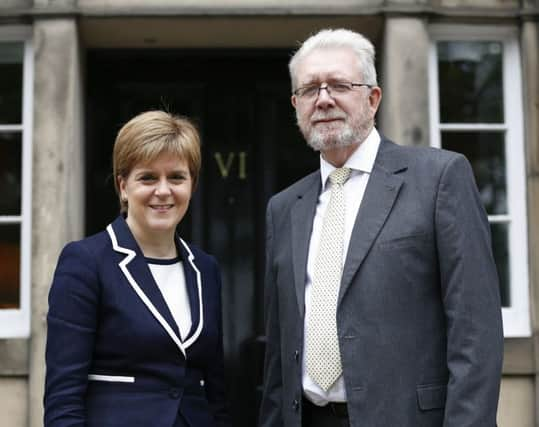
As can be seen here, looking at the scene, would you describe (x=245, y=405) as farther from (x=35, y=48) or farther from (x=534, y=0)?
(x=534, y=0)

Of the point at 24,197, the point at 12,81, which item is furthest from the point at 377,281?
the point at 12,81

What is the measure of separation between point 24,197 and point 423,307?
10.3 ft

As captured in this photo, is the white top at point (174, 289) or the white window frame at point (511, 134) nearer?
the white top at point (174, 289)

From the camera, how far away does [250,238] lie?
5.47 meters

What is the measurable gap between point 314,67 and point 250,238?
2.64 m

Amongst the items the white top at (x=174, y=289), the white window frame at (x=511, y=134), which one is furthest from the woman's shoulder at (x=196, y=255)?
the white window frame at (x=511, y=134)

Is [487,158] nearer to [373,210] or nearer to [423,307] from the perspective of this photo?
[373,210]

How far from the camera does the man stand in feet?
8.73

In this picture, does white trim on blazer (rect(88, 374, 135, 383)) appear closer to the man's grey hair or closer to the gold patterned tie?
the gold patterned tie

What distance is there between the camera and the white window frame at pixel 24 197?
5.04 metres

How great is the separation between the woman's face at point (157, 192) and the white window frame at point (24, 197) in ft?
7.72

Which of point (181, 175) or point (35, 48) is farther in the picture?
point (35, 48)

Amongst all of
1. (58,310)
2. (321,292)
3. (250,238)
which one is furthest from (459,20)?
(58,310)

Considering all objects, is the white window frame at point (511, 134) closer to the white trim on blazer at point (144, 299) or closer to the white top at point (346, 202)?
the white top at point (346, 202)
